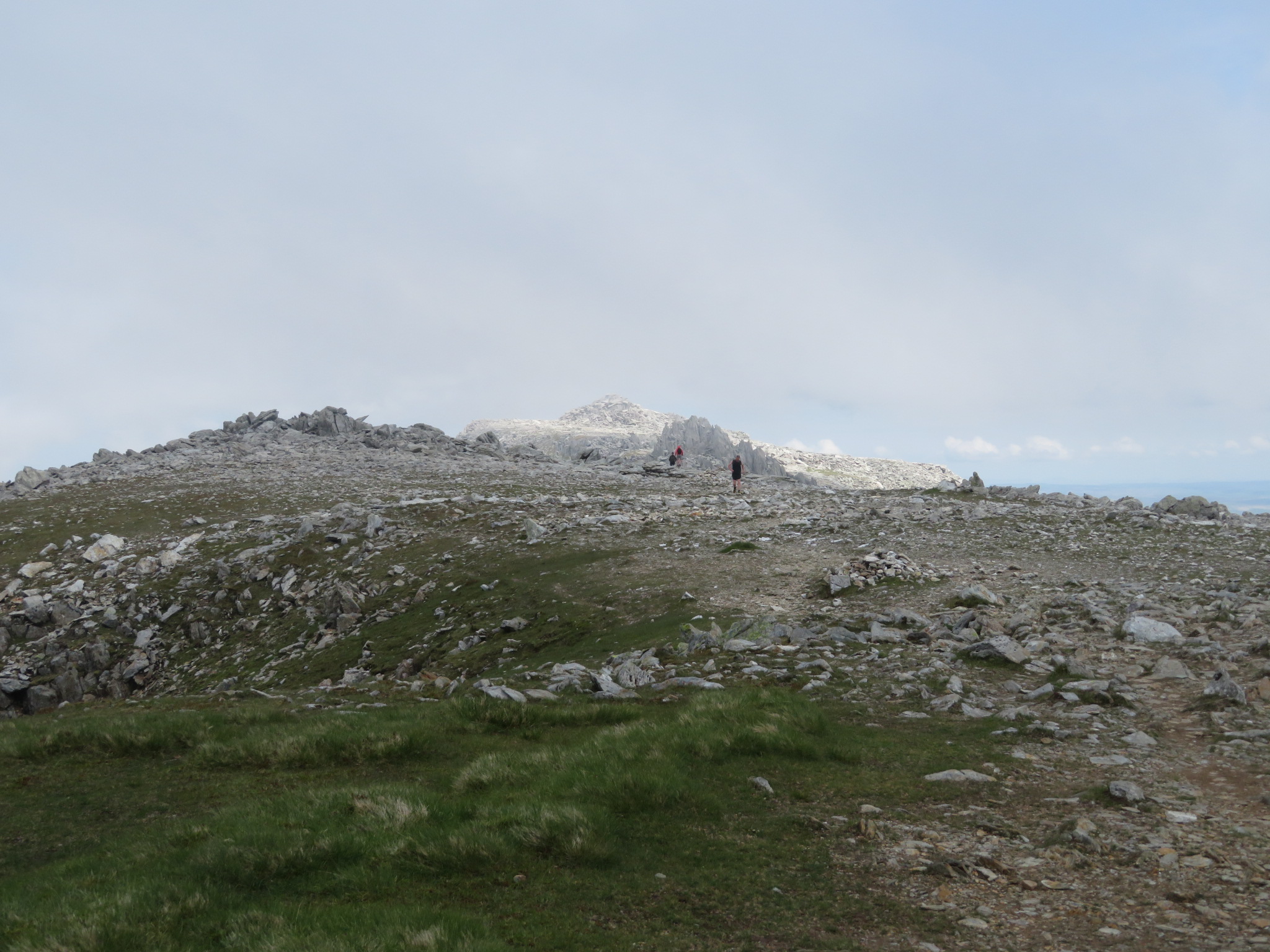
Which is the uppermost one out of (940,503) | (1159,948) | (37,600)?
(940,503)

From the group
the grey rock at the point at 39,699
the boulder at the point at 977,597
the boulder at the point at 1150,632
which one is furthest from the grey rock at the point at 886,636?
the grey rock at the point at 39,699

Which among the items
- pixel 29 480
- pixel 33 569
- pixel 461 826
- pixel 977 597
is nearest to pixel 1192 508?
pixel 977 597

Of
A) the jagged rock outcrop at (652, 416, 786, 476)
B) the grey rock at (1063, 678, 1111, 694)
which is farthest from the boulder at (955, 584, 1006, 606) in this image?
the jagged rock outcrop at (652, 416, 786, 476)

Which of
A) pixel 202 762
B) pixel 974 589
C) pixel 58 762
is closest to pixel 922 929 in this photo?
pixel 202 762

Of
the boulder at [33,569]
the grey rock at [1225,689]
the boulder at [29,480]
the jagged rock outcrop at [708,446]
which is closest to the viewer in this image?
the grey rock at [1225,689]

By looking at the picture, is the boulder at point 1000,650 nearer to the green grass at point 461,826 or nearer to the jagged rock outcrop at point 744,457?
the green grass at point 461,826

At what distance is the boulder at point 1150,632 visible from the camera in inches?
535

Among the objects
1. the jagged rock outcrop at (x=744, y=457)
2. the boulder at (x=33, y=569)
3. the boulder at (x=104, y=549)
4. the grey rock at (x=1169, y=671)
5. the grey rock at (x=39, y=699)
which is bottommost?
the grey rock at (x=39, y=699)

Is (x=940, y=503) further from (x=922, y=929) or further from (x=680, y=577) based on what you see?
(x=922, y=929)

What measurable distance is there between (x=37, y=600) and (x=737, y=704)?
3101 centimetres

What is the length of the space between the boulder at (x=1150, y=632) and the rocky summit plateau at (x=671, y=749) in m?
0.07

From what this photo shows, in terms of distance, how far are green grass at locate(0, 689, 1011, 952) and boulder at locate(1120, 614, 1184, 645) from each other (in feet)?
19.9

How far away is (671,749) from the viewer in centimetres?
924

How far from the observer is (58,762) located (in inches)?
403
